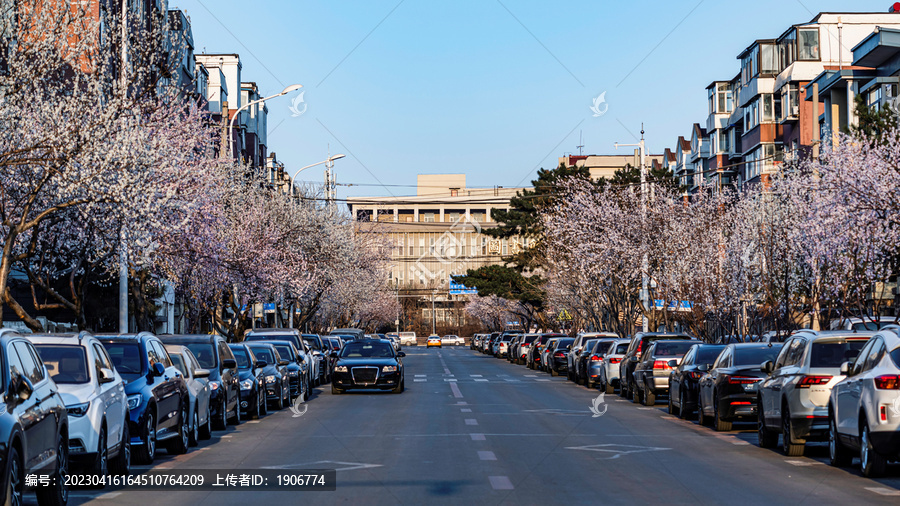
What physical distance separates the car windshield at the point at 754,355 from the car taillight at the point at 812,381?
14.7ft

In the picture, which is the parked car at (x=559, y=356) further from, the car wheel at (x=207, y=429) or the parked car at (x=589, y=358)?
the car wheel at (x=207, y=429)

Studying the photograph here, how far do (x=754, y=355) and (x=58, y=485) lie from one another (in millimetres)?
12491

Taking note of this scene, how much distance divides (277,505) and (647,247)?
38.2m

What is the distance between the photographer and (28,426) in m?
9.28

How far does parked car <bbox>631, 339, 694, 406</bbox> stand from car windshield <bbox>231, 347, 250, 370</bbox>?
8744 mm

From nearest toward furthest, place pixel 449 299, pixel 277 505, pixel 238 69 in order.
Result: pixel 277 505, pixel 238 69, pixel 449 299

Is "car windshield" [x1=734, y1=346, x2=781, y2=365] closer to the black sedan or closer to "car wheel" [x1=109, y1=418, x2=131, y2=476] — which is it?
"car wheel" [x1=109, y1=418, x2=131, y2=476]

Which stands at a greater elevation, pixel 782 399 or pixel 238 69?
pixel 238 69

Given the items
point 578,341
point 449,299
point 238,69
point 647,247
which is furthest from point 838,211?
point 449,299

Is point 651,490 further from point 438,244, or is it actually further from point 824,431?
point 438,244

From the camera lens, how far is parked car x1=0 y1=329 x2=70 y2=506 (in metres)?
8.73

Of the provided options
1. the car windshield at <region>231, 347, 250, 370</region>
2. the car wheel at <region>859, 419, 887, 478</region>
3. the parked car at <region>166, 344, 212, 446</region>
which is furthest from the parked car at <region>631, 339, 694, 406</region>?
the car wheel at <region>859, 419, 887, 478</region>

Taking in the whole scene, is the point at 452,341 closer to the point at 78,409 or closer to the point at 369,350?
the point at 369,350

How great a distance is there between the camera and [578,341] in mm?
40188
